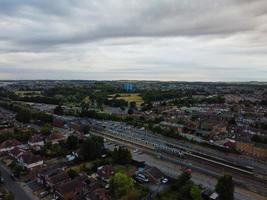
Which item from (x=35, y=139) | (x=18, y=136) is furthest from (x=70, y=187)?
(x=18, y=136)

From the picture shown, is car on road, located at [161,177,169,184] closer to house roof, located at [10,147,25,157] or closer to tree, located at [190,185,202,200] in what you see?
tree, located at [190,185,202,200]

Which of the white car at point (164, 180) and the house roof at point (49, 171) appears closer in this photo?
the house roof at point (49, 171)

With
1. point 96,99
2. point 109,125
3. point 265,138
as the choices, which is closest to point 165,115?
point 109,125

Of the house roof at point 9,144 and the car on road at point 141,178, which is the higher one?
the house roof at point 9,144

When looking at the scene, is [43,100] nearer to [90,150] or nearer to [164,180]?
[90,150]

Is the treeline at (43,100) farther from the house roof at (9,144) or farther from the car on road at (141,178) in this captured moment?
the car on road at (141,178)

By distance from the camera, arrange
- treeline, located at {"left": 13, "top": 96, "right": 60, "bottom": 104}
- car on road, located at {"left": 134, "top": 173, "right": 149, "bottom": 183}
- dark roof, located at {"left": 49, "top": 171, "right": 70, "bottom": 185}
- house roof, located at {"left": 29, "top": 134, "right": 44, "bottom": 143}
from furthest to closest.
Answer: treeline, located at {"left": 13, "top": 96, "right": 60, "bottom": 104} < house roof, located at {"left": 29, "top": 134, "right": 44, "bottom": 143} < car on road, located at {"left": 134, "top": 173, "right": 149, "bottom": 183} < dark roof, located at {"left": 49, "top": 171, "right": 70, "bottom": 185}

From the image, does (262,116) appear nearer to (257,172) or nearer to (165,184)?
(257,172)

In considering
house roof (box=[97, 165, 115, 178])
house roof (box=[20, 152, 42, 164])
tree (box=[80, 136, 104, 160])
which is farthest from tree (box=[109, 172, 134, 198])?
house roof (box=[20, 152, 42, 164])

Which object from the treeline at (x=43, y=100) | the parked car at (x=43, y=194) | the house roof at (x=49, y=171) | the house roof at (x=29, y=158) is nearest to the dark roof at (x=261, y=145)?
the house roof at (x=49, y=171)
